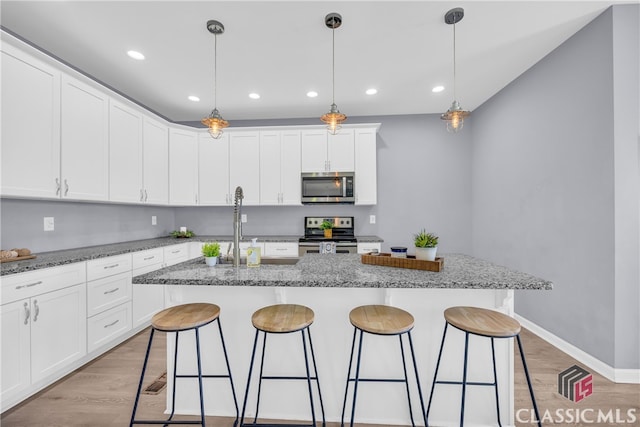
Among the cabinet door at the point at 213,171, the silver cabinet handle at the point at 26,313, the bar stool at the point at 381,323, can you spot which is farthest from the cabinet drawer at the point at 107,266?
the bar stool at the point at 381,323

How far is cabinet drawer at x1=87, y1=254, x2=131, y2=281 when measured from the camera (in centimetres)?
227

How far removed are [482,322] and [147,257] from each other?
3127 mm

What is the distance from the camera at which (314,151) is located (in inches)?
150

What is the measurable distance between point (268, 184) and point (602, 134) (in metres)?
3.44

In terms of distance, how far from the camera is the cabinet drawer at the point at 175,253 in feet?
10.6

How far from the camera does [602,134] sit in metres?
2.06

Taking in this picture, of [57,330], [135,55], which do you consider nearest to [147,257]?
[57,330]

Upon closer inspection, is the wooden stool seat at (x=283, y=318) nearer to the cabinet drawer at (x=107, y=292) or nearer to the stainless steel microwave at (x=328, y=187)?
the cabinet drawer at (x=107, y=292)

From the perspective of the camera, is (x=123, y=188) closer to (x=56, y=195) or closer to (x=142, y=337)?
(x=56, y=195)

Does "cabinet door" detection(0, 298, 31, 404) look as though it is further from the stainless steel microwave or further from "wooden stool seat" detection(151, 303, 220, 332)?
the stainless steel microwave

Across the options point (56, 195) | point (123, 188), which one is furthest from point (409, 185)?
point (56, 195)

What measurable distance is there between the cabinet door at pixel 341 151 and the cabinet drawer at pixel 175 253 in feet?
7.42

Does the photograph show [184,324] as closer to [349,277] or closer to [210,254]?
[210,254]

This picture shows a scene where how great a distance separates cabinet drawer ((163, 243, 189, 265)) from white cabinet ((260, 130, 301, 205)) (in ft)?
3.89
